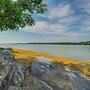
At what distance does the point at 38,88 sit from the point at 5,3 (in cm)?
1807

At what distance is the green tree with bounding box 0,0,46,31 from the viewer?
38.6 m

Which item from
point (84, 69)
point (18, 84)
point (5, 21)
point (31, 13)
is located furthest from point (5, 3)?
point (18, 84)

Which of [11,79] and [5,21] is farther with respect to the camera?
[5,21]

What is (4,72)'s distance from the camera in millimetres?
24594

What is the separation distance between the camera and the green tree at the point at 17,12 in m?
38.6

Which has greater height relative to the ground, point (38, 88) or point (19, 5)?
point (19, 5)

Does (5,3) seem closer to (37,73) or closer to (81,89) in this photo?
(37,73)

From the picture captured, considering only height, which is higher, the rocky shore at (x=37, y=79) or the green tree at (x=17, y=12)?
the green tree at (x=17, y=12)

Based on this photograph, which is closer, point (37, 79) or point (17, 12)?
point (37, 79)

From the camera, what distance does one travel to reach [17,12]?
3897 centimetres

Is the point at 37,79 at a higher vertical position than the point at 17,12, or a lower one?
lower

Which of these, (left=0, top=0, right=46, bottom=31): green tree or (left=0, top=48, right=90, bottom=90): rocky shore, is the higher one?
(left=0, top=0, right=46, bottom=31): green tree

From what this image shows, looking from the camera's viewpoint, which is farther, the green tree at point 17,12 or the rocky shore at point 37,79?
the green tree at point 17,12

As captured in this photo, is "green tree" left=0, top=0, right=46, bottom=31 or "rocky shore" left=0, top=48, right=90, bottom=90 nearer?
"rocky shore" left=0, top=48, right=90, bottom=90
